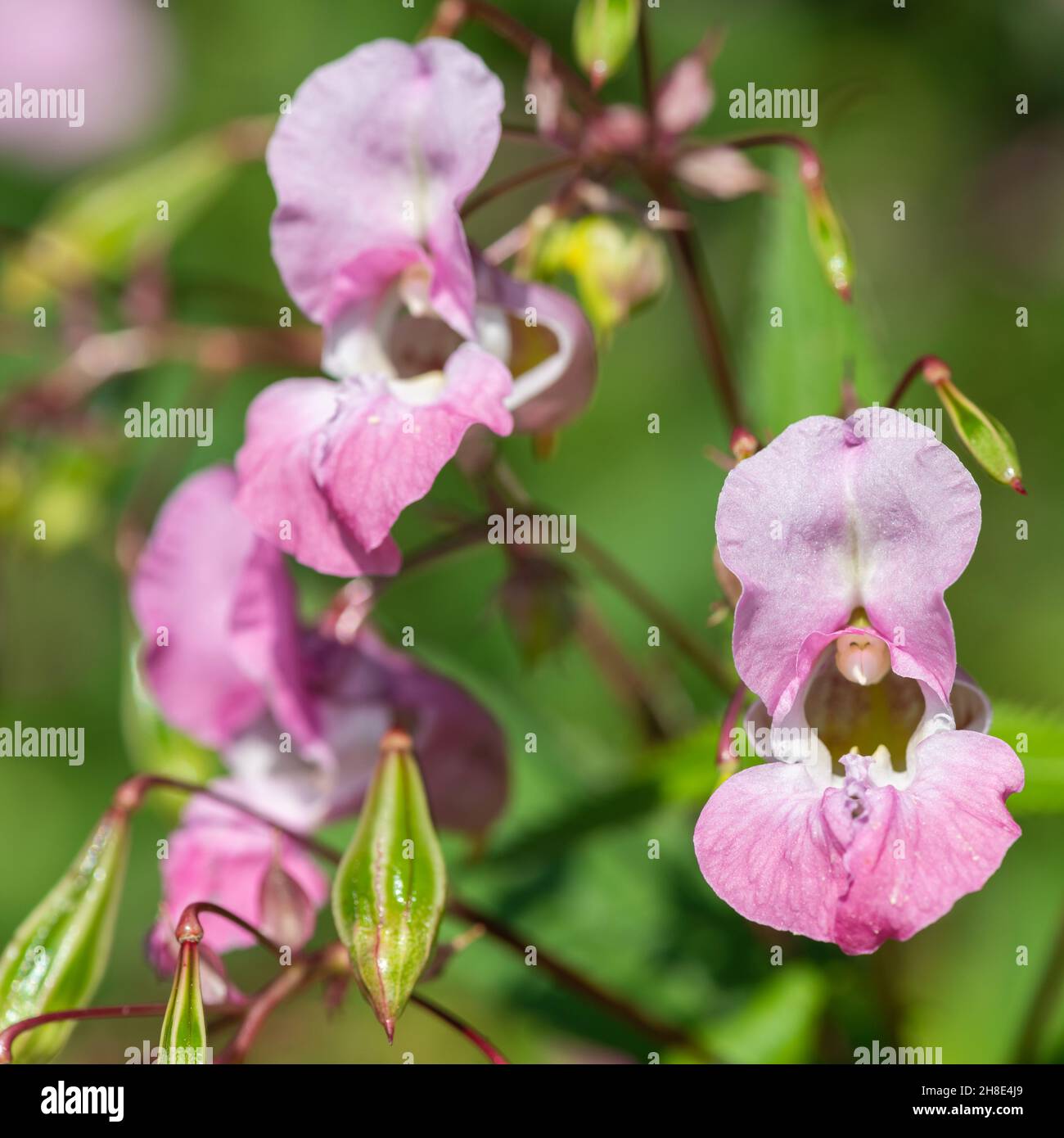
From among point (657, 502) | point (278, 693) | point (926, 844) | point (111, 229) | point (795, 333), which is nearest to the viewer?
point (926, 844)

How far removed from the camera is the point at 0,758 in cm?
321

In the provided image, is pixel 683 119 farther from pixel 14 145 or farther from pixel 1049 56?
pixel 14 145

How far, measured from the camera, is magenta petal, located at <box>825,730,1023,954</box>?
1058 mm

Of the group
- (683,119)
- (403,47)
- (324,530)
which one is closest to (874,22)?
(683,119)

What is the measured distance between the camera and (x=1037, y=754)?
Result: 1.25 meters

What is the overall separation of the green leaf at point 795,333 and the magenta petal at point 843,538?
1.13 ft

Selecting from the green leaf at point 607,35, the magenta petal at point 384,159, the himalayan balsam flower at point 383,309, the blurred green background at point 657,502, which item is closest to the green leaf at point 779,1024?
the blurred green background at point 657,502

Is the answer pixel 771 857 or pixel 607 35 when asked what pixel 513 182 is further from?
pixel 771 857

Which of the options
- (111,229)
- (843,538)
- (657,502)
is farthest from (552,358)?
(657,502)

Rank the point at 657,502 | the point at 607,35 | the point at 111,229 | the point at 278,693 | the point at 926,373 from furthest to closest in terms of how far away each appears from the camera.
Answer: the point at 657,502, the point at 111,229, the point at 278,693, the point at 607,35, the point at 926,373

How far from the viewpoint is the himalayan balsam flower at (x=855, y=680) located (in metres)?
1.08

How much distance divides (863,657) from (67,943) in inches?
28.9

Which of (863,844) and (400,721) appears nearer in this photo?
(863,844)
